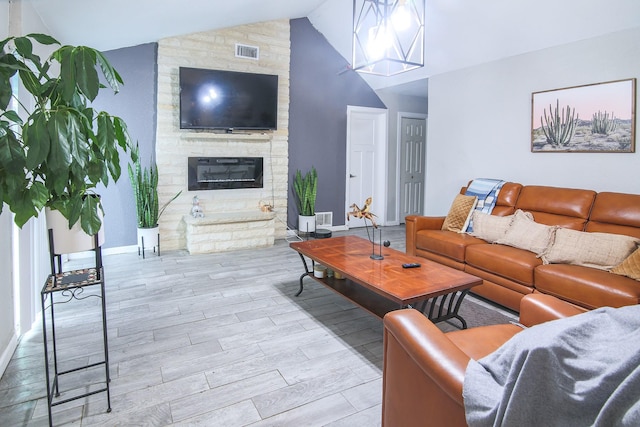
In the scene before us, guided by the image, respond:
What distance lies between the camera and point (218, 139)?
17.4 feet

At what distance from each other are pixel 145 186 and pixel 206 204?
0.87 m

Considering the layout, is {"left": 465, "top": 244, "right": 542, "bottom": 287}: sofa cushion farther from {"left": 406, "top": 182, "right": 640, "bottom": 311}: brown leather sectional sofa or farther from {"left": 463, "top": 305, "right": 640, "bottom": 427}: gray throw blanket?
{"left": 463, "top": 305, "right": 640, "bottom": 427}: gray throw blanket

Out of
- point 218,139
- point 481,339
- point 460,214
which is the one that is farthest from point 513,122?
point 218,139

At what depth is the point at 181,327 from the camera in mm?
2838

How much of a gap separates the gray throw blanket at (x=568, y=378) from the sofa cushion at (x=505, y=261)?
80.8 inches

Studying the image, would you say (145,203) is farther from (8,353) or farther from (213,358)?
(213,358)

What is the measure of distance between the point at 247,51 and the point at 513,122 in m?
3.47

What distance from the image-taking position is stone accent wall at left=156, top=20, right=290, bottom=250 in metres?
4.95

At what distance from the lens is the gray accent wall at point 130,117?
15.4ft

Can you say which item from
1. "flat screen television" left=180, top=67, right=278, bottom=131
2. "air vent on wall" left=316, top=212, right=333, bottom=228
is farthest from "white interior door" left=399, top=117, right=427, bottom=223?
"flat screen television" left=180, top=67, right=278, bottom=131

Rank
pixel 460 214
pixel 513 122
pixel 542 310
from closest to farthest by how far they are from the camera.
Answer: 1. pixel 542 310
2. pixel 460 214
3. pixel 513 122

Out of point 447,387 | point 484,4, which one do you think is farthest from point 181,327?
point 484,4

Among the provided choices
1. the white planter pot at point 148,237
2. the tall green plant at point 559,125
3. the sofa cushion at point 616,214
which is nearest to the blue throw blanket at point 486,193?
the tall green plant at point 559,125

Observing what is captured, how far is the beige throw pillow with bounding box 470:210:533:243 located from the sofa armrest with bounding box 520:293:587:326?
6.17 ft
